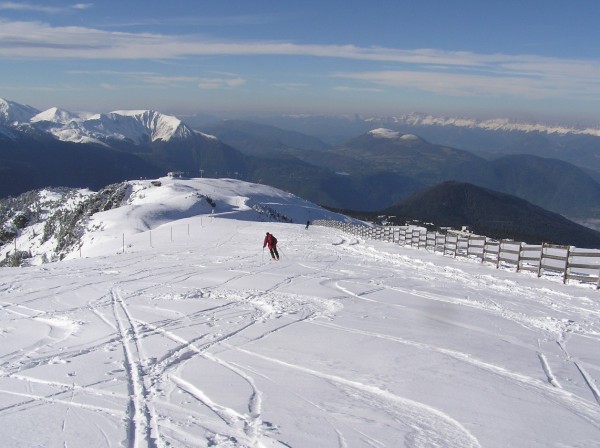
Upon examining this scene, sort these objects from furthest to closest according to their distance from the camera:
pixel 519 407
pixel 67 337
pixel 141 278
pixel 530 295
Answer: pixel 141 278 < pixel 530 295 < pixel 67 337 < pixel 519 407

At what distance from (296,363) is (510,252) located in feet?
57.5

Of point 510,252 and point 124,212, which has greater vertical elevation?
point 510,252

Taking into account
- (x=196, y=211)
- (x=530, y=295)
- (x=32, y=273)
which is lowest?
(x=196, y=211)

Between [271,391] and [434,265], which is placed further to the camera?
[434,265]

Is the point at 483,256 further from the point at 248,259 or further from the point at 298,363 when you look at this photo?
the point at 298,363

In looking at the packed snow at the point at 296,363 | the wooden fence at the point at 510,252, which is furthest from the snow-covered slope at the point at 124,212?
the packed snow at the point at 296,363

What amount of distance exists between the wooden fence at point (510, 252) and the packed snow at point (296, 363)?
4.13ft

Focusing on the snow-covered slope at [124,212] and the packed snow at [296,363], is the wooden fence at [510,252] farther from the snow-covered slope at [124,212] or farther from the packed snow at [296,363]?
the snow-covered slope at [124,212]

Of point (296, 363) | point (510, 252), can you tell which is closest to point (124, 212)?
point (510, 252)

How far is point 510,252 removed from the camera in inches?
930

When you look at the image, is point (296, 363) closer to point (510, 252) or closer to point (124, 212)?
point (510, 252)

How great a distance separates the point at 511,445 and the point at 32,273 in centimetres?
2092

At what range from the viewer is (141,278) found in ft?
64.0

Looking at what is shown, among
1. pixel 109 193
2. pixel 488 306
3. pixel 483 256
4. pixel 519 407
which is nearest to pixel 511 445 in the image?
pixel 519 407
